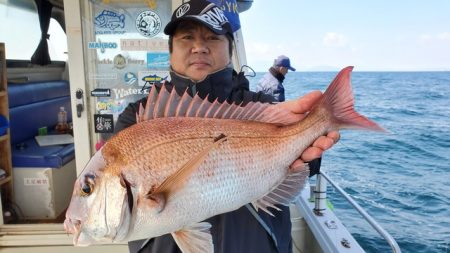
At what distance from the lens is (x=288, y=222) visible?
1.59 m

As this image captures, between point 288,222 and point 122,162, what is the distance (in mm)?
874

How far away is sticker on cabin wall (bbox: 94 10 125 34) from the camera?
129 inches

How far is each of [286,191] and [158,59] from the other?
240 cm

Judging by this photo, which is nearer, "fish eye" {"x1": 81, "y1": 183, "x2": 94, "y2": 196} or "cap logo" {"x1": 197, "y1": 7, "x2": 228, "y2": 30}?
"fish eye" {"x1": 81, "y1": 183, "x2": 94, "y2": 196}

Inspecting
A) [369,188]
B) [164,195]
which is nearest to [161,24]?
[164,195]

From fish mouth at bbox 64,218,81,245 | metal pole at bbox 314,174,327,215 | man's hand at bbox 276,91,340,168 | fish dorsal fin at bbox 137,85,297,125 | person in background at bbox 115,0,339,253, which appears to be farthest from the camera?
metal pole at bbox 314,174,327,215

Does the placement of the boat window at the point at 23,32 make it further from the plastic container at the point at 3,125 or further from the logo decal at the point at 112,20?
the logo decal at the point at 112,20

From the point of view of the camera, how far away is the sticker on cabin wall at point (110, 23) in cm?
327

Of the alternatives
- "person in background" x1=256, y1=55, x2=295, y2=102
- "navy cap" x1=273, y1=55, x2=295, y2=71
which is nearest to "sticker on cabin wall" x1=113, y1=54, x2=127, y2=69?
"person in background" x1=256, y1=55, x2=295, y2=102

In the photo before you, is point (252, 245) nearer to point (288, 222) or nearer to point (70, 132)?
point (288, 222)

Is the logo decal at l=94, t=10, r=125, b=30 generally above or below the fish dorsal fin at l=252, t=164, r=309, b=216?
above

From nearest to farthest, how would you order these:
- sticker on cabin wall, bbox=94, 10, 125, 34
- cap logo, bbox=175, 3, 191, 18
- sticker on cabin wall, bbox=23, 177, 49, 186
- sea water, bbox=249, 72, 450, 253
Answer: cap logo, bbox=175, 3, 191, 18 < sticker on cabin wall, bbox=94, 10, 125, 34 < sticker on cabin wall, bbox=23, 177, 49, 186 < sea water, bbox=249, 72, 450, 253

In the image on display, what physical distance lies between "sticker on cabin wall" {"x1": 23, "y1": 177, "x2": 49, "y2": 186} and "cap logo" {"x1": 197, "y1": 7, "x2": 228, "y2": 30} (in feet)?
10.0

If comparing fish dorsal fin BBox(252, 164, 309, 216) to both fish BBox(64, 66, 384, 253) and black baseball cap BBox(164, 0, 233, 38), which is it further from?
black baseball cap BBox(164, 0, 233, 38)
